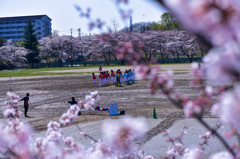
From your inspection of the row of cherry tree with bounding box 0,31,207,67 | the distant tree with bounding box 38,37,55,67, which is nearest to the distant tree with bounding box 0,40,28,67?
the row of cherry tree with bounding box 0,31,207,67

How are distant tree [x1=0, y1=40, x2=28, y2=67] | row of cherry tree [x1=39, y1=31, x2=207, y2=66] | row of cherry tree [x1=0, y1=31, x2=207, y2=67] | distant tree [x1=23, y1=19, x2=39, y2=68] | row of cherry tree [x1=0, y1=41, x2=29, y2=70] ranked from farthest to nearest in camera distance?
distant tree [x1=23, y1=19, x2=39, y2=68] → row of cherry tree [x1=39, y1=31, x2=207, y2=66] → row of cherry tree [x1=0, y1=31, x2=207, y2=67] → distant tree [x1=0, y1=40, x2=28, y2=67] → row of cherry tree [x1=0, y1=41, x2=29, y2=70]

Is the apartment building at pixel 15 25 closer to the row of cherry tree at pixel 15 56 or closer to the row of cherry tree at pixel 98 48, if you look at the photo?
the row of cherry tree at pixel 98 48

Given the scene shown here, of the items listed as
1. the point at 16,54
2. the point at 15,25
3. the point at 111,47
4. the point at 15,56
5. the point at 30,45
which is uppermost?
the point at 15,25

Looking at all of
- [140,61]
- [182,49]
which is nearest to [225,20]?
Answer: [140,61]

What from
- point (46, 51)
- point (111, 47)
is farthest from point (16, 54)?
point (111, 47)

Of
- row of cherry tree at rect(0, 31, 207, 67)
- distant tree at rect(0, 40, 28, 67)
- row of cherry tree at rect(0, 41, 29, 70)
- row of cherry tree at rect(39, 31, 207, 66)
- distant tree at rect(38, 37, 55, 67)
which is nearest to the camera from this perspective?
row of cherry tree at rect(0, 41, 29, 70)

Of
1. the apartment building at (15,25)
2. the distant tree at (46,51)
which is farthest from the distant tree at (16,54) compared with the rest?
the apartment building at (15,25)

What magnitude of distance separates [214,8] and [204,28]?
6cm

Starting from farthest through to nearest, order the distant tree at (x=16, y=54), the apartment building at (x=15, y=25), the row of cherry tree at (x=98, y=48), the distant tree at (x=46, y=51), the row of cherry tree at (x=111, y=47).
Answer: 1. the apartment building at (x=15, y=25)
2. the distant tree at (x=46, y=51)
3. the row of cherry tree at (x=111, y=47)
4. the row of cherry tree at (x=98, y=48)
5. the distant tree at (x=16, y=54)

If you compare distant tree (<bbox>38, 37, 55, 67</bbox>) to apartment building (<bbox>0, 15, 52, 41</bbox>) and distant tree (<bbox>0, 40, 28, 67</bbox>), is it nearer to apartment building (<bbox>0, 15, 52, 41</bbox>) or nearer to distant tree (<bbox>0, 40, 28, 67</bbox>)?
distant tree (<bbox>0, 40, 28, 67</bbox>)

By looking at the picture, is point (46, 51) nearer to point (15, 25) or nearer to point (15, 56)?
point (15, 56)

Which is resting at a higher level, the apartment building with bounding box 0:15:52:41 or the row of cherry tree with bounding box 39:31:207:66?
the apartment building with bounding box 0:15:52:41

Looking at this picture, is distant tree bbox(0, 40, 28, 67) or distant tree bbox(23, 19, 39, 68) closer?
distant tree bbox(0, 40, 28, 67)

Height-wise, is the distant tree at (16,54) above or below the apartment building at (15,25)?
below
